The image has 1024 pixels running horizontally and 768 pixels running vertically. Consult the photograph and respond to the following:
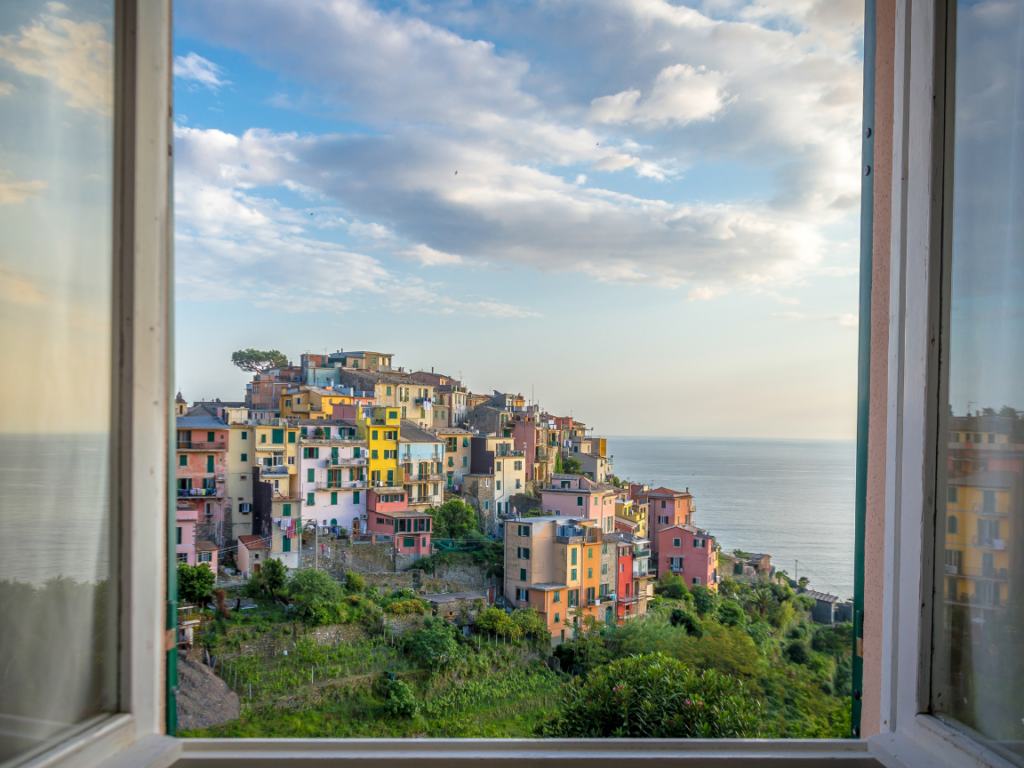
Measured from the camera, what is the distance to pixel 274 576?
593cm

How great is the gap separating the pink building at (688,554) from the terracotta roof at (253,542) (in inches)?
172

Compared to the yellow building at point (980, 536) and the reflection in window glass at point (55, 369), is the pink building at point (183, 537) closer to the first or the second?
the reflection in window glass at point (55, 369)

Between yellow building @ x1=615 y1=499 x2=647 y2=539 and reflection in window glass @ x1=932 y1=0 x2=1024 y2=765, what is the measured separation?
7.58 meters

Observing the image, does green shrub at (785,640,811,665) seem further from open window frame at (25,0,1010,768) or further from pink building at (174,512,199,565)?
pink building at (174,512,199,565)

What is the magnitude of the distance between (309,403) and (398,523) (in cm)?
247

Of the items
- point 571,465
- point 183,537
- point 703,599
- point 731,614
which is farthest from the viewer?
point 571,465

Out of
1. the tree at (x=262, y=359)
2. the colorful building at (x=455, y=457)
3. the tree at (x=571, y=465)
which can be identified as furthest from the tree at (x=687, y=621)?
the tree at (x=571, y=465)

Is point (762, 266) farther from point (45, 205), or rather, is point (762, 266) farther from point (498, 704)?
point (498, 704)

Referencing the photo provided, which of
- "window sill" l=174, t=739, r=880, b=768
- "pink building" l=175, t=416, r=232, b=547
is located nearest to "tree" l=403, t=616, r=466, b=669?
"pink building" l=175, t=416, r=232, b=547

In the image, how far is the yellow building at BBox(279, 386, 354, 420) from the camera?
8.74 metres

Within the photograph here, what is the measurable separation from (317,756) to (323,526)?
292 inches

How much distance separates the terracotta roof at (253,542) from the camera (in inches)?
235

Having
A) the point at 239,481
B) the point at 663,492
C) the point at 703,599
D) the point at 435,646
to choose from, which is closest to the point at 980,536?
the point at 703,599

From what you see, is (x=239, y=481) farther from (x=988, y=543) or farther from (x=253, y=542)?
(x=988, y=543)
